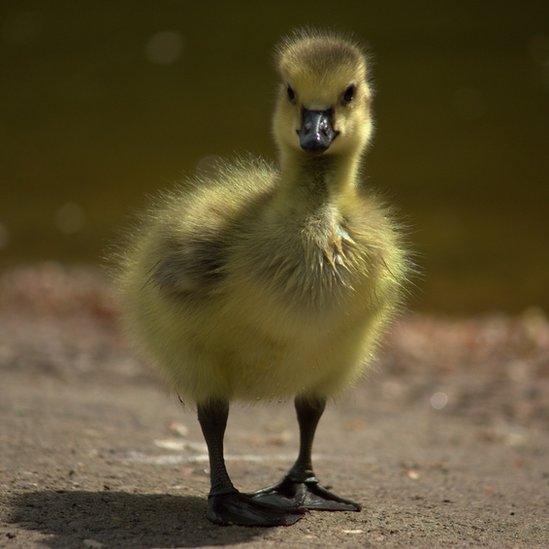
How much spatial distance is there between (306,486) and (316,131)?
1.31 metres

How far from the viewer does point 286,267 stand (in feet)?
11.1

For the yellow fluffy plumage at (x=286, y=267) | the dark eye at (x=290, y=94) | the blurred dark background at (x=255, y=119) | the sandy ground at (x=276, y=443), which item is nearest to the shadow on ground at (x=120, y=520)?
the sandy ground at (x=276, y=443)

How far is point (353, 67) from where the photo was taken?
366cm

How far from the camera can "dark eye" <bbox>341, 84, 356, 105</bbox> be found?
362 centimetres

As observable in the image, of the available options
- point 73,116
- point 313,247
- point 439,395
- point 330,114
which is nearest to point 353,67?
point 330,114

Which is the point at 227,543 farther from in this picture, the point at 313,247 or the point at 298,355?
the point at 313,247

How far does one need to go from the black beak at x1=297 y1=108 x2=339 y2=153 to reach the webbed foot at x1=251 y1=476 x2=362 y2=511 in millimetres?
1212

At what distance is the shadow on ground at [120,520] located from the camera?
3.34 meters

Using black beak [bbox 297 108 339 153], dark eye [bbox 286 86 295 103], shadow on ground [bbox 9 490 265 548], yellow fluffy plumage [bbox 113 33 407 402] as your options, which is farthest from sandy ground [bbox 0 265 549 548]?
dark eye [bbox 286 86 295 103]

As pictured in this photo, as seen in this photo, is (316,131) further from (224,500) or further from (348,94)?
(224,500)

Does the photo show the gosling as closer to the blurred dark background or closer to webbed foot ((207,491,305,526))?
webbed foot ((207,491,305,526))

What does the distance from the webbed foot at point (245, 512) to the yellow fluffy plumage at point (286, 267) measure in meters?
0.33

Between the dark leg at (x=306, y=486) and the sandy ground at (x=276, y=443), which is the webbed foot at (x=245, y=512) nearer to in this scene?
the sandy ground at (x=276, y=443)

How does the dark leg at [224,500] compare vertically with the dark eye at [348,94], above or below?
below
